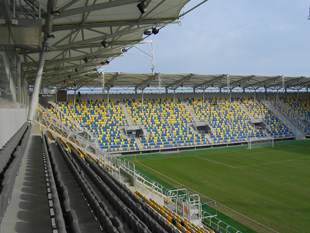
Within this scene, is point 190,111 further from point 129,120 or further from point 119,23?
point 119,23

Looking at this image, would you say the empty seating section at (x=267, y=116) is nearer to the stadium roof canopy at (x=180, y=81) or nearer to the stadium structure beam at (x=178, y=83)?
the stadium roof canopy at (x=180, y=81)

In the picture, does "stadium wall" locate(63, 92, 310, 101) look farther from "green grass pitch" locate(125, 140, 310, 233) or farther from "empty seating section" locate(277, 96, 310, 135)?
"green grass pitch" locate(125, 140, 310, 233)

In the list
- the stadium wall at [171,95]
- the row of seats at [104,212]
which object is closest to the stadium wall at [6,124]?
the row of seats at [104,212]

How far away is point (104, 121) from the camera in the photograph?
32.2m

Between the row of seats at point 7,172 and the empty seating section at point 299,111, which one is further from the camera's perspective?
the empty seating section at point 299,111

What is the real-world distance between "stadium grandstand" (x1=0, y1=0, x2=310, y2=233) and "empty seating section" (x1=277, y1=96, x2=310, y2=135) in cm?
21

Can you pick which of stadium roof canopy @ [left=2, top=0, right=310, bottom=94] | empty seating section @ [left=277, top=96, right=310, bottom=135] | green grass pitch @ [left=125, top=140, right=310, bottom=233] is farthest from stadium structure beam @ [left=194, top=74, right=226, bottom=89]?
empty seating section @ [left=277, top=96, right=310, bottom=135]

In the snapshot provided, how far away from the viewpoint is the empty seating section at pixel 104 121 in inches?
1157

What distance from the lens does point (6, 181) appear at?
341 cm

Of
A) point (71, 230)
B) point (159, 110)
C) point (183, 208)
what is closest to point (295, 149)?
point (159, 110)

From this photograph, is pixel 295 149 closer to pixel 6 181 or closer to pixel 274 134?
pixel 274 134

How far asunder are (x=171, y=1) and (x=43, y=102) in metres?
25.8

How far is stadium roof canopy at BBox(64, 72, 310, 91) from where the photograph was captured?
97.2 feet

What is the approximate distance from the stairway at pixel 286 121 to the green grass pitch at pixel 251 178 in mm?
8038
